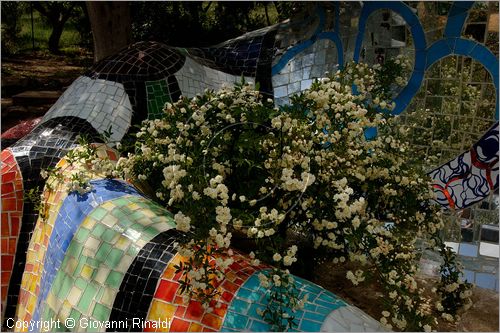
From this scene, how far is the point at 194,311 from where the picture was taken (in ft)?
8.24

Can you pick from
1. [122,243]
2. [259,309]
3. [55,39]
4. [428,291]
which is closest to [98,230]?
[122,243]

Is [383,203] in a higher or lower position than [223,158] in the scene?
lower

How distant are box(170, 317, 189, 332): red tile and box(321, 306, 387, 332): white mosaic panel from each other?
606mm

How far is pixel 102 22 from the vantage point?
20.3 feet

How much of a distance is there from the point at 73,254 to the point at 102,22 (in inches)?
153

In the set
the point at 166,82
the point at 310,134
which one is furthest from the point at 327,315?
the point at 166,82

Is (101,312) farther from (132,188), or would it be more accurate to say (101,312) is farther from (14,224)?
(14,224)

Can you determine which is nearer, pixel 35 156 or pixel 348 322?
pixel 348 322

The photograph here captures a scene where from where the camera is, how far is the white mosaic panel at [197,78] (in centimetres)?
489

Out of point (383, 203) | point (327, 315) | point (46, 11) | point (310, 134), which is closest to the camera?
point (327, 315)

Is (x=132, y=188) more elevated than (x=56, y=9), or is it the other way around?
(x=56, y=9)

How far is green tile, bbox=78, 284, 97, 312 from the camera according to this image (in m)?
2.74

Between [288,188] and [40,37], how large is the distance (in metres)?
15.6

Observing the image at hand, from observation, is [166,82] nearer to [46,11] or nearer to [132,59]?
[132,59]
